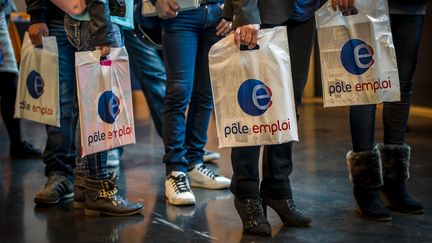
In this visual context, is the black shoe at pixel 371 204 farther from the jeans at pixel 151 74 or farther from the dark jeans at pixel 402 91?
the jeans at pixel 151 74

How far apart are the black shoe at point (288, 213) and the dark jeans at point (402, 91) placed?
344 millimetres

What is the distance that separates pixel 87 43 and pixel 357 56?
0.98 meters

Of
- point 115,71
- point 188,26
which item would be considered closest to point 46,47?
point 115,71

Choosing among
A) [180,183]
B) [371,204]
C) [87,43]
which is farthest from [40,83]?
[371,204]

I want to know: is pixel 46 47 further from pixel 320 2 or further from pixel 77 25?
pixel 320 2

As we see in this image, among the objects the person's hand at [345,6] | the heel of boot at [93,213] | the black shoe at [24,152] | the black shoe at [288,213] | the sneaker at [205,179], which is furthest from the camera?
the black shoe at [24,152]

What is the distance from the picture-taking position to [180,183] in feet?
8.25

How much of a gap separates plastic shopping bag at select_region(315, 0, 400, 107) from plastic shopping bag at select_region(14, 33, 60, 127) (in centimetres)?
112

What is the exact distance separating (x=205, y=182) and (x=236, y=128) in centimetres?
90

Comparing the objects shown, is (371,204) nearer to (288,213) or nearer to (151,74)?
(288,213)

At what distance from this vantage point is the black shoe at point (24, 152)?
141 inches

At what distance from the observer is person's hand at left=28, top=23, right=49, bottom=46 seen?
2465 millimetres

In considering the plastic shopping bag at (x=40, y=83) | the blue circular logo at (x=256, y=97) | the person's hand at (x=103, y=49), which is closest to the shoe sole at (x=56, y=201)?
the plastic shopping bag at (x=40, y=83)

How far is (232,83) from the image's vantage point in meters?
1.89
